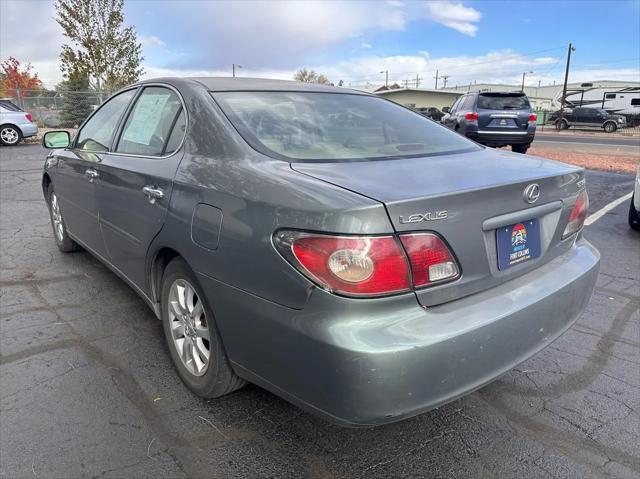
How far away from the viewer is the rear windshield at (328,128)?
2.40 meters

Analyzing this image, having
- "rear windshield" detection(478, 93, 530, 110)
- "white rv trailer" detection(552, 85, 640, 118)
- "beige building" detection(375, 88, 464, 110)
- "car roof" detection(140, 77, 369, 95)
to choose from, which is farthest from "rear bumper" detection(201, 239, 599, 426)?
"beige building" detection(375, 88, 464, 110)

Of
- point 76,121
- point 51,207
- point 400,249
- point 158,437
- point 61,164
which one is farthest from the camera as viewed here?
point 76,121

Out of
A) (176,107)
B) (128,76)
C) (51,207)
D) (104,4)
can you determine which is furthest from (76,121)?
(176,107)

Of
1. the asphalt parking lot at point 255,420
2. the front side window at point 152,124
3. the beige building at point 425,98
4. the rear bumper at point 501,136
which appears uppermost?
the beige building at point 425,98

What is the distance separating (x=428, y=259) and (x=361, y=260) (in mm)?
267

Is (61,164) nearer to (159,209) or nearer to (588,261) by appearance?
(159,209)

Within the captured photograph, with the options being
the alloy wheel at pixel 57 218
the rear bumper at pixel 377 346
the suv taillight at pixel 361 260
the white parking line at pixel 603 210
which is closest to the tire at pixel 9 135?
the alloy wheel at pixel 57 218

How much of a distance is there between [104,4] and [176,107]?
91.4ft

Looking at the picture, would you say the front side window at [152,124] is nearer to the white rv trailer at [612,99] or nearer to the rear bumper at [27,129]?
the rear bumper at [27,129]

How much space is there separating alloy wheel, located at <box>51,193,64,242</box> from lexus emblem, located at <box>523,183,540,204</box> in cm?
409

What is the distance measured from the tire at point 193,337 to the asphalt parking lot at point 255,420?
5.6 inches

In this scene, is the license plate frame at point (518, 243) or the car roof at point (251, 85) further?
the car roof at point (251, 85)

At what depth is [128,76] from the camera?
2730cm

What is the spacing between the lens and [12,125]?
16.5 m
